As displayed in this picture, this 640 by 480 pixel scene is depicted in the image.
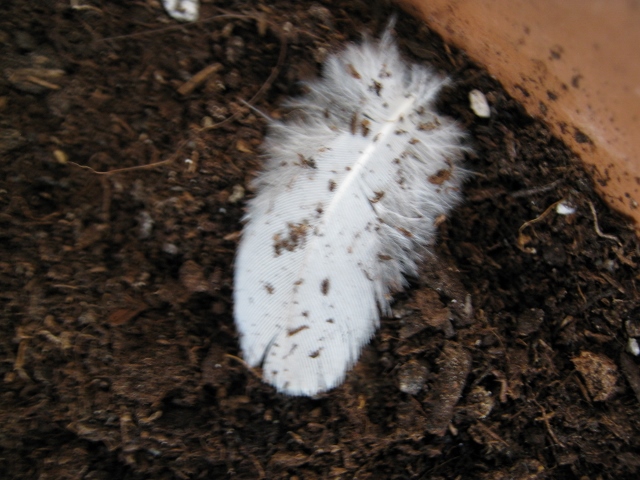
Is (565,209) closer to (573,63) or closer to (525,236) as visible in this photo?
(525,236)

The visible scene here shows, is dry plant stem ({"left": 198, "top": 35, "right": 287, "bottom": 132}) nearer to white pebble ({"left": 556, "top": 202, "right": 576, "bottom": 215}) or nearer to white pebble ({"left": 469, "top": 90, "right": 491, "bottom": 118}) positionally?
white pebble ({"left": 469, "top": 90, "right": 491, "bottom": 118})

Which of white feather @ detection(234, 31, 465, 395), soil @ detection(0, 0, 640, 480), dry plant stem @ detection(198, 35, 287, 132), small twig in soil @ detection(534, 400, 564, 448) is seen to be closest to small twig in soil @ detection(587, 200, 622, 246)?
soil @ detection(0, 0, 640, 480)

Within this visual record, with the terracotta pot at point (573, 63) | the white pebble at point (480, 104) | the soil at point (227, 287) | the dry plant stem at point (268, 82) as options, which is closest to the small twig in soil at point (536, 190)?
the soil at point (227, 287)

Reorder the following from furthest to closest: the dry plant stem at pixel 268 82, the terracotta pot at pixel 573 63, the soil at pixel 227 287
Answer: the dry plant stem at pixel 268 82
the soil at pixel 227 287
the terracotta pot at pixel 573 63

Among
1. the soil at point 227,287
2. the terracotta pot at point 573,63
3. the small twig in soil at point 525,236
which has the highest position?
the terracotta pot at point 573,63

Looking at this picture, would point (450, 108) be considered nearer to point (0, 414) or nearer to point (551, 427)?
point (551, 427)

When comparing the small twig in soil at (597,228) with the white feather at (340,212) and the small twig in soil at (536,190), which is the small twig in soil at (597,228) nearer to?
the small twig in soil at (536,190)
